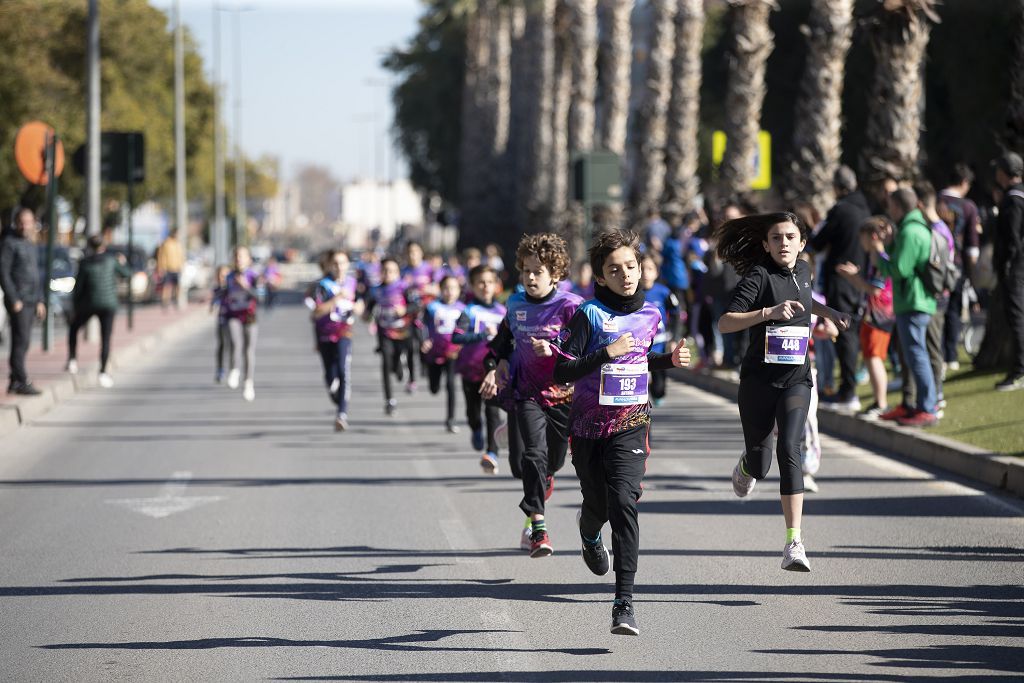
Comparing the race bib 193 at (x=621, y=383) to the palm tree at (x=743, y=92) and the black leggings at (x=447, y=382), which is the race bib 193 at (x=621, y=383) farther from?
the palm tree at (x=743, y=92)

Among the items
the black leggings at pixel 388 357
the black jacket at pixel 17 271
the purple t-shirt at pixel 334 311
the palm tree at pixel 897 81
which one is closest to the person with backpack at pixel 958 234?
the palm tree at pixel 897 81

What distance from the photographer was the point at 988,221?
16625 mm

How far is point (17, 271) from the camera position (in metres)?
17.1

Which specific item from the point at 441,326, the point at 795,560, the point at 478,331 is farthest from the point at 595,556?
the point at 441,326

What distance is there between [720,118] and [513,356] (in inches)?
1967

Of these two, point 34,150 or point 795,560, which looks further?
point 34,150

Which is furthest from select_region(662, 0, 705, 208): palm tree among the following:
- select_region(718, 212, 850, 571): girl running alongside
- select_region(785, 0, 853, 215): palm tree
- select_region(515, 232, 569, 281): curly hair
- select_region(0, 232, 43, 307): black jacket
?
select_region(718, 212, 850, 571): girl running alongside

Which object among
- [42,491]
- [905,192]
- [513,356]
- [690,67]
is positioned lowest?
[42,491]

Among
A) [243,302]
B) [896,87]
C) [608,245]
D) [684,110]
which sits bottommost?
[243,302]

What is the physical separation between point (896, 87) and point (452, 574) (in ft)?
41.2

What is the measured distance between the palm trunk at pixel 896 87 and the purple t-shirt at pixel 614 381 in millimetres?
12381

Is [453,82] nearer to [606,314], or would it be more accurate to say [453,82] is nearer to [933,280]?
[933,280]

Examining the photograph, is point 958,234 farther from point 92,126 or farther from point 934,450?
point 92,126

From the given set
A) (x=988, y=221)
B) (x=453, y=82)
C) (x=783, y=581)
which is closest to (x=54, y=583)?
(x=783, y=581)
